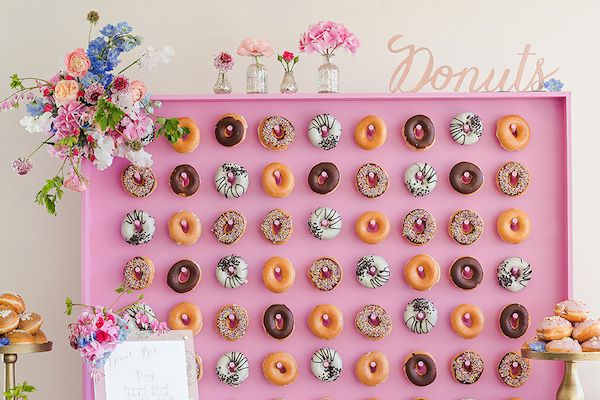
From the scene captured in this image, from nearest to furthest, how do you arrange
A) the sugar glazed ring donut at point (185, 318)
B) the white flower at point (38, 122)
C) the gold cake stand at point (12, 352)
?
1. the gold cake stand at point (12, 352)
2. the white flower at point (38, 122)
3. the sugar glazed ring donut at point (185, 318)

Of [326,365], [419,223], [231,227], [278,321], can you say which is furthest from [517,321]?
[231,227]

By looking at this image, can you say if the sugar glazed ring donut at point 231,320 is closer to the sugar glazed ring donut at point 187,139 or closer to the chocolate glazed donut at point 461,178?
the sugar glazed ring donut at point 187,139

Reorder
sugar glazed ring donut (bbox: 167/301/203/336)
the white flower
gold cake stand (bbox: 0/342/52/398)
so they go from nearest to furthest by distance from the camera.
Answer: gold cake stand (bbox: 0/342/52/398)
the white flower
sugar glazed ring donut (bbox: 167/301/203/336)

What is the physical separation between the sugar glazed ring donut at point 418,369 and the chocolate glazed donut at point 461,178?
612 millimetres

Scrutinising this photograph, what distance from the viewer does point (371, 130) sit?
323cm

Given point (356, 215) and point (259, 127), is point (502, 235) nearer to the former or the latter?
point (356, 215)

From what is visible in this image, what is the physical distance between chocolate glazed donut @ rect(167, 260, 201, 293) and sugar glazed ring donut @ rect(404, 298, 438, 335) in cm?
78

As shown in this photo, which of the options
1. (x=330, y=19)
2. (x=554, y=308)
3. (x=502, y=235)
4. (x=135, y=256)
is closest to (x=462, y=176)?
(x=502, y=235)

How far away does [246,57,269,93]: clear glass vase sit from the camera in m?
3.23

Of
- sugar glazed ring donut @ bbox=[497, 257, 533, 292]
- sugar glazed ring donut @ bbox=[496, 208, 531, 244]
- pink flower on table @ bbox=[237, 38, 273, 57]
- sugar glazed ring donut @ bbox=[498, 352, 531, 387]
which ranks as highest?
pink flower on table @ bbox=[237, 38, 273, 57]

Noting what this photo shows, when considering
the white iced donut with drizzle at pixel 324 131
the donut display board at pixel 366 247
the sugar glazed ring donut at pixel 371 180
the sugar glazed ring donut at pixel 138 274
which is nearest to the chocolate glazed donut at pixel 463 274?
the donut display board at pixel 366 247

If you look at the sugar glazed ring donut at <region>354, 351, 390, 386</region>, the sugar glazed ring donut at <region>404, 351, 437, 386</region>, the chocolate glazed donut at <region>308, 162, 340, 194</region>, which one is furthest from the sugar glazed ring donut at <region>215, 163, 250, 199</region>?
the sugar glazed ring donut at <region>404, 351, 437, 386</region>

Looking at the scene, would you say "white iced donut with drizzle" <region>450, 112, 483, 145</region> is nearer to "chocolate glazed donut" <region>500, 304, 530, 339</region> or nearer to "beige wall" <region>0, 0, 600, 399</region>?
"beige wall" <region>0, 0, 600, 399</region>

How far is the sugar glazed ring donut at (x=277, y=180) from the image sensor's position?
3.20 meters
